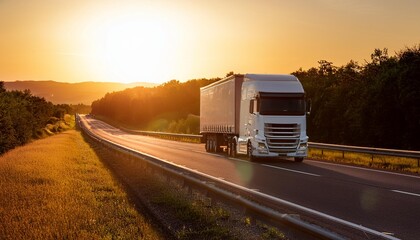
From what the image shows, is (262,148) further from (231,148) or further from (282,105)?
(231,148)

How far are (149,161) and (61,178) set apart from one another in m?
2.74

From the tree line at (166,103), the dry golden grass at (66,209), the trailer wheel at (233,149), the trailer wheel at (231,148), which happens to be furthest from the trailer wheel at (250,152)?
the tree line at (166,103)

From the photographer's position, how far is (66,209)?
1048cm

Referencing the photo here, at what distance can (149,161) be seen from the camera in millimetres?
17625

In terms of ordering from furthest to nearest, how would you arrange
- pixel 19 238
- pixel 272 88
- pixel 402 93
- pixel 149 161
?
pixel 402 93 < pixel 272 88 < pixel 149 161 < pixel 19 238

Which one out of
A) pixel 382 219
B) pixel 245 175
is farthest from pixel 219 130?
pixel 382 219

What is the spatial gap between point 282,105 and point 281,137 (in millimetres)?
1380

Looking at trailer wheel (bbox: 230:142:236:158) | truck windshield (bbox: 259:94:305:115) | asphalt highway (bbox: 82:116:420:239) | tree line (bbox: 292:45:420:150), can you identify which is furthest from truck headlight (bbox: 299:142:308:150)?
tree line (bbox: 292:45:420:150)

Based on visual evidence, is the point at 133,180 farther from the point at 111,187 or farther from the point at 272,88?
the point at 272,88

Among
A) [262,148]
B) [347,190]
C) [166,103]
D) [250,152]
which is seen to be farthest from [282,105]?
[166,103]

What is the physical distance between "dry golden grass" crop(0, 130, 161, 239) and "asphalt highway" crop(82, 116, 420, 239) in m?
3.63

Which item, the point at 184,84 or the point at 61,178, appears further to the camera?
the point at 184,84

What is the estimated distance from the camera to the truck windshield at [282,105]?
23.6 metres

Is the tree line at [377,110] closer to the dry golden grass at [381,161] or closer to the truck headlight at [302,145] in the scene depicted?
the dry golden grass at [381,161]
